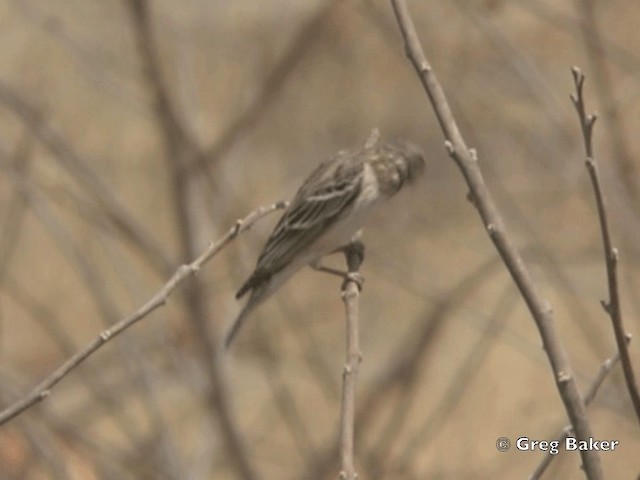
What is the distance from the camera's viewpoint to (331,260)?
15.5 ft

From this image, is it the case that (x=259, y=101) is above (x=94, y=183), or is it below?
above

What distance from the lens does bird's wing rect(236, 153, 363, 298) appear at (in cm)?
204

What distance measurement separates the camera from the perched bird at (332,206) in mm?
2031

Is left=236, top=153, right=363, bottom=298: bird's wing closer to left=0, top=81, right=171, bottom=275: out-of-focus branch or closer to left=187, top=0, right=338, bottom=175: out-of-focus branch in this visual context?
left=0, top=81, right=171, bottom=275: out-of-focus branch

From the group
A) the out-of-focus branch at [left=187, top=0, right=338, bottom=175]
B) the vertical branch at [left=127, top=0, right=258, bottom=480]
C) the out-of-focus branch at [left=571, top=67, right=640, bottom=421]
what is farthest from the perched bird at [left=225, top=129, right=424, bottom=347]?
the out-of-focus branch at [left=571, top=67, right=640, bottom=421]

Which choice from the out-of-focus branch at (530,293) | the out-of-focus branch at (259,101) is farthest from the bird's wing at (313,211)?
the out-of-focus branch at (530,293)

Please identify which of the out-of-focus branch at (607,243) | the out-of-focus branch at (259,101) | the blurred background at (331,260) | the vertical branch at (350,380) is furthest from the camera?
the blurred background at (331,260)

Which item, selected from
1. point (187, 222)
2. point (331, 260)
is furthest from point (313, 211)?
point (331, 260)

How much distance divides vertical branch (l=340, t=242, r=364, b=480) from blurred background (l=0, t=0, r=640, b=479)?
168 centimetres

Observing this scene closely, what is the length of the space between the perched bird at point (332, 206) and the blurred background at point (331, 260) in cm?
132

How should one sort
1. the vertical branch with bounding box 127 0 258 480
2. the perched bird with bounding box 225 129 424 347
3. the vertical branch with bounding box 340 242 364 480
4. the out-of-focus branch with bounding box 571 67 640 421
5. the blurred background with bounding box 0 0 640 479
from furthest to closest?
1. the blurred background with bounding box 0 0 640 479
2. the vertical branch with bounding box 127 0 258 480
3. the perched bird with bounding box 225 129 424 347
4. the vertical branch with bounding box 340 242 364 480
5. the out-of-focus branch with bounding box 571 67 640 421

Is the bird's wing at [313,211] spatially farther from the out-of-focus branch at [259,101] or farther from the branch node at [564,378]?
the branch node at [564,378]

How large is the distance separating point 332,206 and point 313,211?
4cm

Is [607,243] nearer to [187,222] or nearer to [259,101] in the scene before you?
[187,222]
